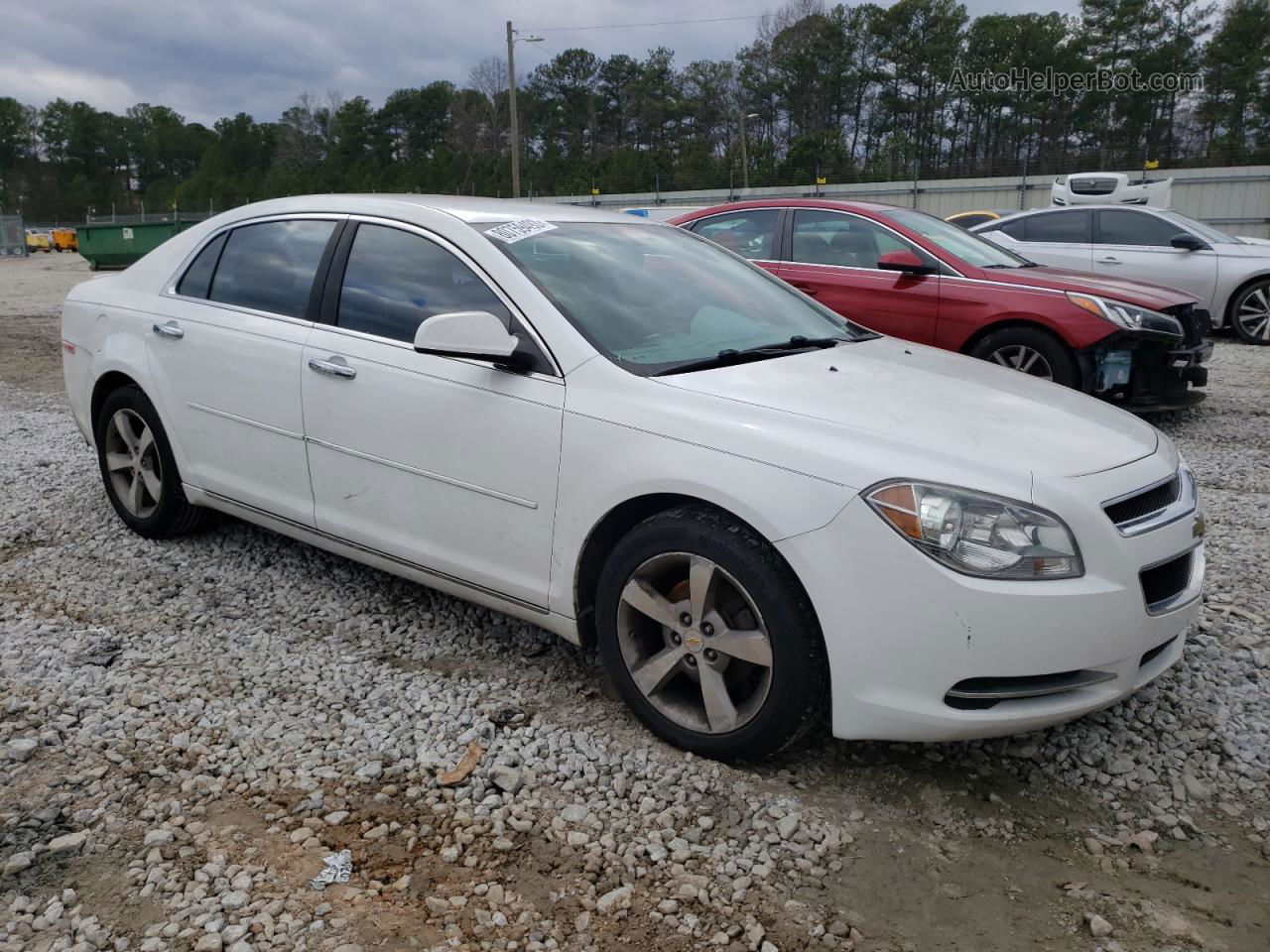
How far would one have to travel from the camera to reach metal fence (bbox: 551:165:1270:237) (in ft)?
82.7

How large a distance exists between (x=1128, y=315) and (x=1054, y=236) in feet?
16.7

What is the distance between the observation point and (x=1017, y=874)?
247 centimetres

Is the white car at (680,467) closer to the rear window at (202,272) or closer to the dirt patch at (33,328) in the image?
the rear window at (202,272)

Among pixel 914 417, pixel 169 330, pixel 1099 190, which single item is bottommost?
pixel 914 417

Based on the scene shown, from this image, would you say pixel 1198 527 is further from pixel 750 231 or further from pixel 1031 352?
pixel 750 231

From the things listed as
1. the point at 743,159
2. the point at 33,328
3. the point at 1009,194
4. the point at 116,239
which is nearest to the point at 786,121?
the point at 743,159

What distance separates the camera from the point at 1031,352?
6.84 m

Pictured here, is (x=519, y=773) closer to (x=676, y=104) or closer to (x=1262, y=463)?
(x=1262, y=463)

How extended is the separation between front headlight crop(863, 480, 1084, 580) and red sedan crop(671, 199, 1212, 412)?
4640mm

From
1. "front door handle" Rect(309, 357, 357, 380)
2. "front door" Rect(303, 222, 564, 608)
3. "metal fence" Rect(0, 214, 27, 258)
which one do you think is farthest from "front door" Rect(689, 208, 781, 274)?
"metal fence" Rect(0, 214, 27, 258)

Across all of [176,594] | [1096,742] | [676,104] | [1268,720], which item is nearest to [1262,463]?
[1268,720]

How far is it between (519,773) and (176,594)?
2.12 m

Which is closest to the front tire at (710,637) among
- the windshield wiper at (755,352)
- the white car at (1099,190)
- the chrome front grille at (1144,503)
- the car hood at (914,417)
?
the car hood at (914,417)

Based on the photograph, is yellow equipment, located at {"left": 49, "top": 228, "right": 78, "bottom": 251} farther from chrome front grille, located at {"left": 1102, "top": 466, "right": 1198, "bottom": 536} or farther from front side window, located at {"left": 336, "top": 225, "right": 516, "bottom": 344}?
chrome front grille, located at {"left": 1102, "top": 466, "right": 1198, "bottom": 536}
